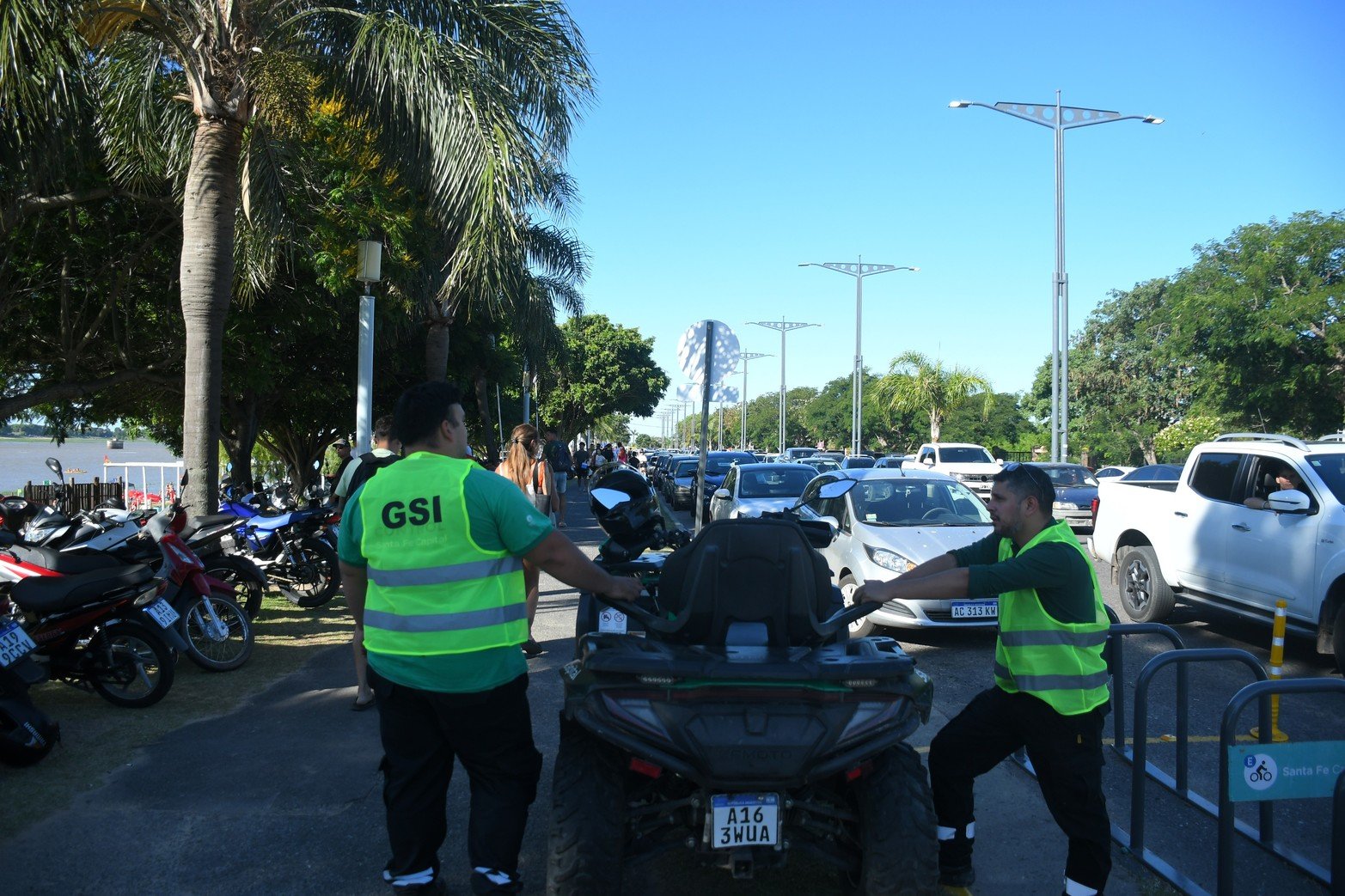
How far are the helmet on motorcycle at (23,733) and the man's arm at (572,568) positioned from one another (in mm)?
3624

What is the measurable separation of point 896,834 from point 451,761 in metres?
1.64

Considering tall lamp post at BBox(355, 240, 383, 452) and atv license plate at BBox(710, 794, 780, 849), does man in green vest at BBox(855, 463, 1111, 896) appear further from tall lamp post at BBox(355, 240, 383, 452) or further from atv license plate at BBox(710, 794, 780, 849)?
tall lamp post at BBox(355, 240, 383, 452)

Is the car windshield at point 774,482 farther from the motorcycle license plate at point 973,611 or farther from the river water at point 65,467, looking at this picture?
the river water at point 65,467

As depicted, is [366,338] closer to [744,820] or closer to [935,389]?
[744,820]

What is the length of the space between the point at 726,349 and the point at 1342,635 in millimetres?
6032

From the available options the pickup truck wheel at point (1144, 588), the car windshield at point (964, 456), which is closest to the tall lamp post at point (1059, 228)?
the car windshield at point (964, 456)

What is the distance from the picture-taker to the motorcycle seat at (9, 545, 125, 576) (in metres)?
7.04

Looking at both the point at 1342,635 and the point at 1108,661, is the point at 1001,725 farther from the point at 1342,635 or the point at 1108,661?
the point at 1342,635

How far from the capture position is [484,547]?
377 centimetres

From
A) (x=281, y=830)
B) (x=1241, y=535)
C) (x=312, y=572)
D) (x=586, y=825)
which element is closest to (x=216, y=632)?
(x=312, y=572)

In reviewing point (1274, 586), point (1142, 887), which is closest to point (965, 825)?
point (1142, 887)

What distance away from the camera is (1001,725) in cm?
422

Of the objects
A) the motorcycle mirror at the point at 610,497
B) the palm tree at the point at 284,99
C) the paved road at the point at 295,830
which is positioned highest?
the palm tree at the point at 284,99

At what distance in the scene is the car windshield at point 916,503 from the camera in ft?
34.5
